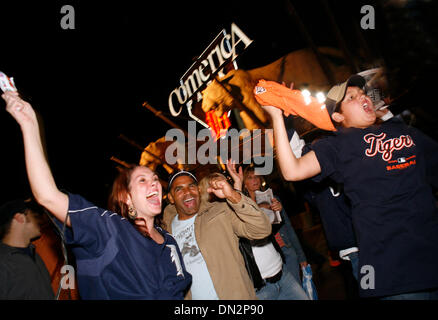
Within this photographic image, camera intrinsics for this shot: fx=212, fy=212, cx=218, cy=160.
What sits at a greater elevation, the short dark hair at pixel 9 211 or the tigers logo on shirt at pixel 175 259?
the short dark hair at pixel 9 211

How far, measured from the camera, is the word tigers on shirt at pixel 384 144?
177 cm

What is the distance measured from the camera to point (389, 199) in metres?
1.64

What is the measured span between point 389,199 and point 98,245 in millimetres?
2138

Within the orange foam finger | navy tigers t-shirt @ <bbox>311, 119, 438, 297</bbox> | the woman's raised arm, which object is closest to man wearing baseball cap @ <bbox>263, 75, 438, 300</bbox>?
navy tigers t-shirt @ <bbox>311, 119, 438, 297</bbox>

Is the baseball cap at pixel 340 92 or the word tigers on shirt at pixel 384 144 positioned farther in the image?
the baseball cap at pixel 340 92

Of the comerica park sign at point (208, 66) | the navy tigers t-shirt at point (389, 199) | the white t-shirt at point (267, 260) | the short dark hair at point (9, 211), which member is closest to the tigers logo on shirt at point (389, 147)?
the navy tigers t-shirt at point (389, 199)

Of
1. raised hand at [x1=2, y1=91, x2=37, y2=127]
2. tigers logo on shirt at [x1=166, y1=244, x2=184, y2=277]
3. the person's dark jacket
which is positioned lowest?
the person's dark jacket

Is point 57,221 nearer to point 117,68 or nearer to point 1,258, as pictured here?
point 1,258

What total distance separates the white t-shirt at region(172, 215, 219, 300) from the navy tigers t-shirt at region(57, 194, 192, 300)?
0.59 meters

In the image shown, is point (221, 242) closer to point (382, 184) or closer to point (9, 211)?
point (382, 184)

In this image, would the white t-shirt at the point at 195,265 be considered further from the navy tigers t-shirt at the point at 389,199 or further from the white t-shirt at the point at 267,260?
the navy tigers t-shirt at the point at 389,199

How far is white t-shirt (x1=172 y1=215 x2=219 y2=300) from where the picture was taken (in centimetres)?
212

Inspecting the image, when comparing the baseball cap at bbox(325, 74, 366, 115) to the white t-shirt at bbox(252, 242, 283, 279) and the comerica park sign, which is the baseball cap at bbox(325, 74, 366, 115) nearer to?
the white t-shirt at bbox(252, 242, 283, 279)
